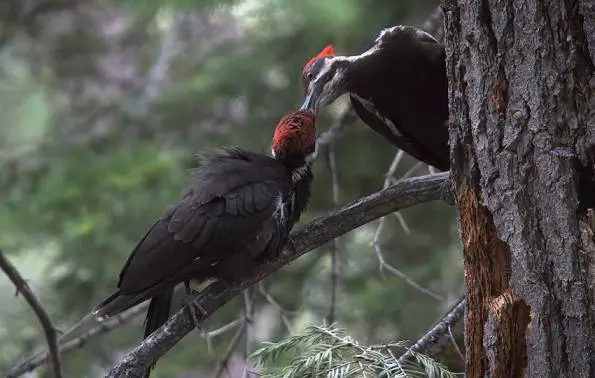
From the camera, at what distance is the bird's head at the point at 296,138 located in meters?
2.38

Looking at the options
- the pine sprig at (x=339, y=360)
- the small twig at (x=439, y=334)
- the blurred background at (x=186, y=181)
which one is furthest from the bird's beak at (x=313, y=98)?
the pine sprig at (x=339, y=360)

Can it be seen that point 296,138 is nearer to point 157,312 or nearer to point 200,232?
point 200,232

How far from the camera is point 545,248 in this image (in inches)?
61.4

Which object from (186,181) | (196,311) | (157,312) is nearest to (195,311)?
(196,311)

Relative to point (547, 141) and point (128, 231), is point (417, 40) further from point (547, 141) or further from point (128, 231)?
point (128, 231)

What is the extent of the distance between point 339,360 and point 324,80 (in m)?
1.32

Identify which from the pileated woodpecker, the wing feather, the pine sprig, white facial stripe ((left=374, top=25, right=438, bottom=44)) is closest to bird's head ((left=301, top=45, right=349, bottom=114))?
the pileated woodpecker

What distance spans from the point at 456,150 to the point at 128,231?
2224 millimetres

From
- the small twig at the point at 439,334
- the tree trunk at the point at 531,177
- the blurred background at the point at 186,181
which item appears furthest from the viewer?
the blurred background at the point at 186,181

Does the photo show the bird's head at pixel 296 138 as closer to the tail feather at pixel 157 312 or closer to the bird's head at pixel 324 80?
the bird's head at pixel 324 80

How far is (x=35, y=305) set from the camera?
7.23 feet

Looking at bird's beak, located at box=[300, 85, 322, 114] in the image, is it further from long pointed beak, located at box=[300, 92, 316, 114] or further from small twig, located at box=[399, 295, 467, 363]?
small twig, located at box=[399, 295, 467, 363]

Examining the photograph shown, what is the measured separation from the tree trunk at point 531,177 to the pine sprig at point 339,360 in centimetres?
17

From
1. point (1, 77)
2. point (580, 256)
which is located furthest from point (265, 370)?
point (1, 77)
